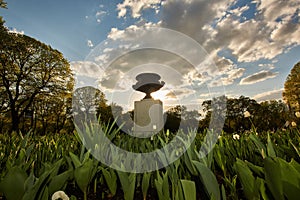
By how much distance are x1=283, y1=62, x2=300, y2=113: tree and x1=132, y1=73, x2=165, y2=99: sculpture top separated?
60.8 feet

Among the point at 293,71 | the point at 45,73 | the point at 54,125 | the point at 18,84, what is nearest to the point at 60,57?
the point at 45,73

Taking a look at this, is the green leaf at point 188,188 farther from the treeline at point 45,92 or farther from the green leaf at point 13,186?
the treeline at point 45,92

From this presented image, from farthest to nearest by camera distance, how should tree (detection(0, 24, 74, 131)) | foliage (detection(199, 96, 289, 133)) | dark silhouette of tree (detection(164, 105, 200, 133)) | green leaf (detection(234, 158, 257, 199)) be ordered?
foliage (detection(199, 96, 289, 133)) → dark silhouette of tree (detection(164, 105, 200, 133)) → tree (detection(0, 24, 74, 131)) → green leaf (detection(234, 158, 257, 199))

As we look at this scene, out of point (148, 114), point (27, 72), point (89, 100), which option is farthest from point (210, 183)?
point (89, 100)

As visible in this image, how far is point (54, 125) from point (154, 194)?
34.0m

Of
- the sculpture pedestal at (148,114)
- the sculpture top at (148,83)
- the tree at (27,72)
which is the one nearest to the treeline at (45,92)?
the tree at (27,72)

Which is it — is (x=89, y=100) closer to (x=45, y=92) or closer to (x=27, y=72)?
(x=45, y=92)

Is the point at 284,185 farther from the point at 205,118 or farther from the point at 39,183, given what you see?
the point at 205,118

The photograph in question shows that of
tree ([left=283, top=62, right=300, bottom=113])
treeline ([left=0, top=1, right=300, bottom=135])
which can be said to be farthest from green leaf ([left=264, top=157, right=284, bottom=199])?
tree ([left=283, top=62, right=300, bottom=113])

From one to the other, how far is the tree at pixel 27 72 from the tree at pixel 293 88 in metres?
23.3

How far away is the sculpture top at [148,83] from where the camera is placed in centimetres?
977

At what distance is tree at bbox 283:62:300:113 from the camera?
72.7ft

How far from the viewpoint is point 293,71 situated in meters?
23.5

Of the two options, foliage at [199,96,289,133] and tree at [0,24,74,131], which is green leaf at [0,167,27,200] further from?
foliage at [199,96,289,133]
